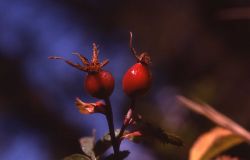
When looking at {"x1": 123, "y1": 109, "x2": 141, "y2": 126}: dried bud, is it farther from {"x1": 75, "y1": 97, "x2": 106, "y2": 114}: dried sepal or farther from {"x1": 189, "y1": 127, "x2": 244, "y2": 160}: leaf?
{"x1": 189, "y1": 127, "x2": 244, "y2": 160}: leaf

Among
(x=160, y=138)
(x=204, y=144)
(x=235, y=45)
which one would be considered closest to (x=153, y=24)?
(x=235, y=45)

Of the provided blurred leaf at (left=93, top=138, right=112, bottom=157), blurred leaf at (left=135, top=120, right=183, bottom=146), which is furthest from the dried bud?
blurred leaf at (left=93, top=138, right=112, bottom=157)

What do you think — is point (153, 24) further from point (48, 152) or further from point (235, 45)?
point (48, 152)

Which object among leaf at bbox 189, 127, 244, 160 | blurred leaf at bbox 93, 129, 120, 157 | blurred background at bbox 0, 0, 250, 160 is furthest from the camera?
blurred background at bbox 0, 0, 250, 160

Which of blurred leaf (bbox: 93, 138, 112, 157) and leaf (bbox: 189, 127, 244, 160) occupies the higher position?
blurred leaf (bbox: 93, 138, 112, 157)

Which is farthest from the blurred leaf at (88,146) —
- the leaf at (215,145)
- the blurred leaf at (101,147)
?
the leaf at (215,145)

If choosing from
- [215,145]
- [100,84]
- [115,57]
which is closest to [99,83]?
[100,84]

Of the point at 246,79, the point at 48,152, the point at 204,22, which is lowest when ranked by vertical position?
the point at 48,152
